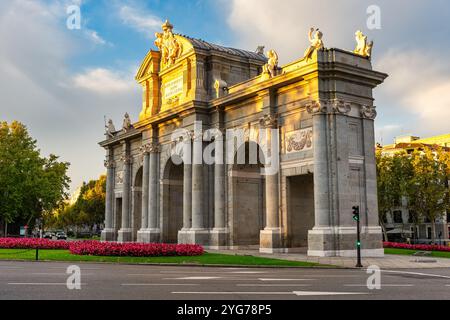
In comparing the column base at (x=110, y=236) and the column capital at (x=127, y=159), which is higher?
the column capital at (x=127, y=159)

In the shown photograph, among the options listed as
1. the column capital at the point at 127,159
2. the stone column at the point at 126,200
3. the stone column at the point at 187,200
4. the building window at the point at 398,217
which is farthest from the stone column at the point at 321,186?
the building window at the point at 398,217

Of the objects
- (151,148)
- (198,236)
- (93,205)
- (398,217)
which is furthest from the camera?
(93,205)

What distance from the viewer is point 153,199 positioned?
46.3 meters

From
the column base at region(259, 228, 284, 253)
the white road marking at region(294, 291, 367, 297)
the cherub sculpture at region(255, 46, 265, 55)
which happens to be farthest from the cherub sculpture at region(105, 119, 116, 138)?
the white road marking at region(294, 291, 367, 297)

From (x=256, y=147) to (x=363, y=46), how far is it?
10879 mm

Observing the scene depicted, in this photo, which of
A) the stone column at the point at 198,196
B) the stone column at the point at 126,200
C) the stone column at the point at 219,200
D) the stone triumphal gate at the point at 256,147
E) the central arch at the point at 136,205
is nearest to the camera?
the stone triumphal gate at the point at 256,147

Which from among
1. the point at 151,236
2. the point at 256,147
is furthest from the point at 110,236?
the point at 256,147

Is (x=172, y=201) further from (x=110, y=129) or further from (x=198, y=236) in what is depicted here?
(x=110, y=129)

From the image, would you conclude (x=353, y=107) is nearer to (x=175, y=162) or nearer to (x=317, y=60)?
(x=317, y=60)

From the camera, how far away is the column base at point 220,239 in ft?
125

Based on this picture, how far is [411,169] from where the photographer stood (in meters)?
61.0

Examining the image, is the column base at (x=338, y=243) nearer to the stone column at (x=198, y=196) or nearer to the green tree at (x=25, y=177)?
the stone column at (x=198, y=196)
